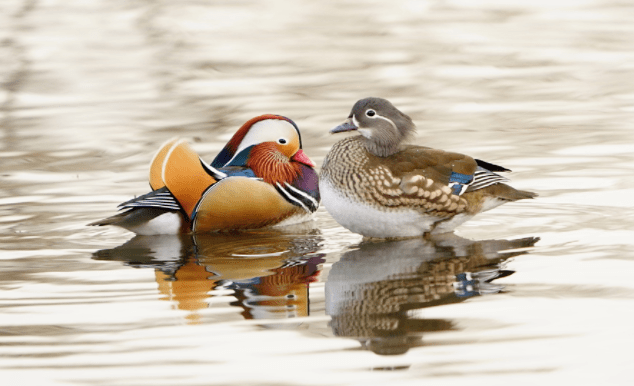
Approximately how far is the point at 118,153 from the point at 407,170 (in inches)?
144

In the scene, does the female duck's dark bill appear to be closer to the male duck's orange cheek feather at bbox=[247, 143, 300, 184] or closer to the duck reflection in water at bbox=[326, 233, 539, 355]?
the duck reflection in water at bbox=[326, 233, 539, 355]

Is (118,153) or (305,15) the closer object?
(118,153)

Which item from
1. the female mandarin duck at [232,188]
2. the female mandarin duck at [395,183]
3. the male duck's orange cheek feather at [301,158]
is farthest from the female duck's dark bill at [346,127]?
the male duck's orange cheek feather at [301,158]

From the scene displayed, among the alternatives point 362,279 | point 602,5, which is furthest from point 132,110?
point 602,5

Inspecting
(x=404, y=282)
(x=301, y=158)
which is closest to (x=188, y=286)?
(x=404, y=282)

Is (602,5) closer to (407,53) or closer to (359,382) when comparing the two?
(407,53)

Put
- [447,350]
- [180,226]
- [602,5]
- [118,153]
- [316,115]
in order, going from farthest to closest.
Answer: [602,5], [316,115], [118,153], [180,226], [447,350]

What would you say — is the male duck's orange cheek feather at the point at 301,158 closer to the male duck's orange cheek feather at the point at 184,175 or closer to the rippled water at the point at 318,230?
the rippled water at the point at 318,230

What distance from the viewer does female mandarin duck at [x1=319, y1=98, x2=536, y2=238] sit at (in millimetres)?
5809

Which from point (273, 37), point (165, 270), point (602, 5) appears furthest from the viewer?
point (602, 5)

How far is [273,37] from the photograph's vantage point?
567 inches

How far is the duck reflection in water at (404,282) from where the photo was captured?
4.23 metres

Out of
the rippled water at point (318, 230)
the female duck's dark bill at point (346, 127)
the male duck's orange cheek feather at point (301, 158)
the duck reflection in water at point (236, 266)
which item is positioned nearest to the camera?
the rippled water at point (318, 230)

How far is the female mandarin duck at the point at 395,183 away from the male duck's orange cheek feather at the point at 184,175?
857 millimetres
